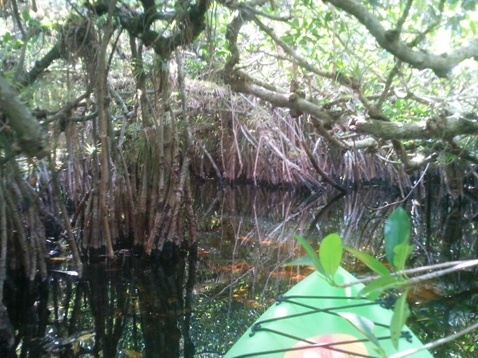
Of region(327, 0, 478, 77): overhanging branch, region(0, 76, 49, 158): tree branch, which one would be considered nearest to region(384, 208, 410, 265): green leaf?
region(0, 76, 49, 158): tree branch

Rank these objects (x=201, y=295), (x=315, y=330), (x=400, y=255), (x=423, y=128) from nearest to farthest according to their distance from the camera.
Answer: (x=400, y=255), (x=315, y=330), (x=423, y=128), (x=201, y=295)

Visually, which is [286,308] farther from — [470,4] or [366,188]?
[366,188]

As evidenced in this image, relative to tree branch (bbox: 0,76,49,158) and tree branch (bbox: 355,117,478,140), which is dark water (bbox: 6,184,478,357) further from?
tree branch (bbox: 0,76,49,158)

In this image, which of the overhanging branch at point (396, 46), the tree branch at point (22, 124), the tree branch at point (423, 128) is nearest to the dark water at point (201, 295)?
the tree branch at point (423, 128)

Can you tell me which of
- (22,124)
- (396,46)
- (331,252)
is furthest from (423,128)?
(331,252)

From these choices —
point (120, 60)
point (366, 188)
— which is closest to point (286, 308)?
point (120, 60)

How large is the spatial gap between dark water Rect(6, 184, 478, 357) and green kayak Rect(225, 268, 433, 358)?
101 cm

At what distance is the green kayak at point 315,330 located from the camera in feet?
7.82

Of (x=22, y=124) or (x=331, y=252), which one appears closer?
(x=331, y=252)

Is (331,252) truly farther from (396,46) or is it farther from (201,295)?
(201,295)

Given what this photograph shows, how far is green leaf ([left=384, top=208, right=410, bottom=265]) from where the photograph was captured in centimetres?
108

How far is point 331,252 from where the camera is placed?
43.1 inches

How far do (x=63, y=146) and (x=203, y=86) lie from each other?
2338mm

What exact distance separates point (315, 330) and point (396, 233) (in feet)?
5.02
